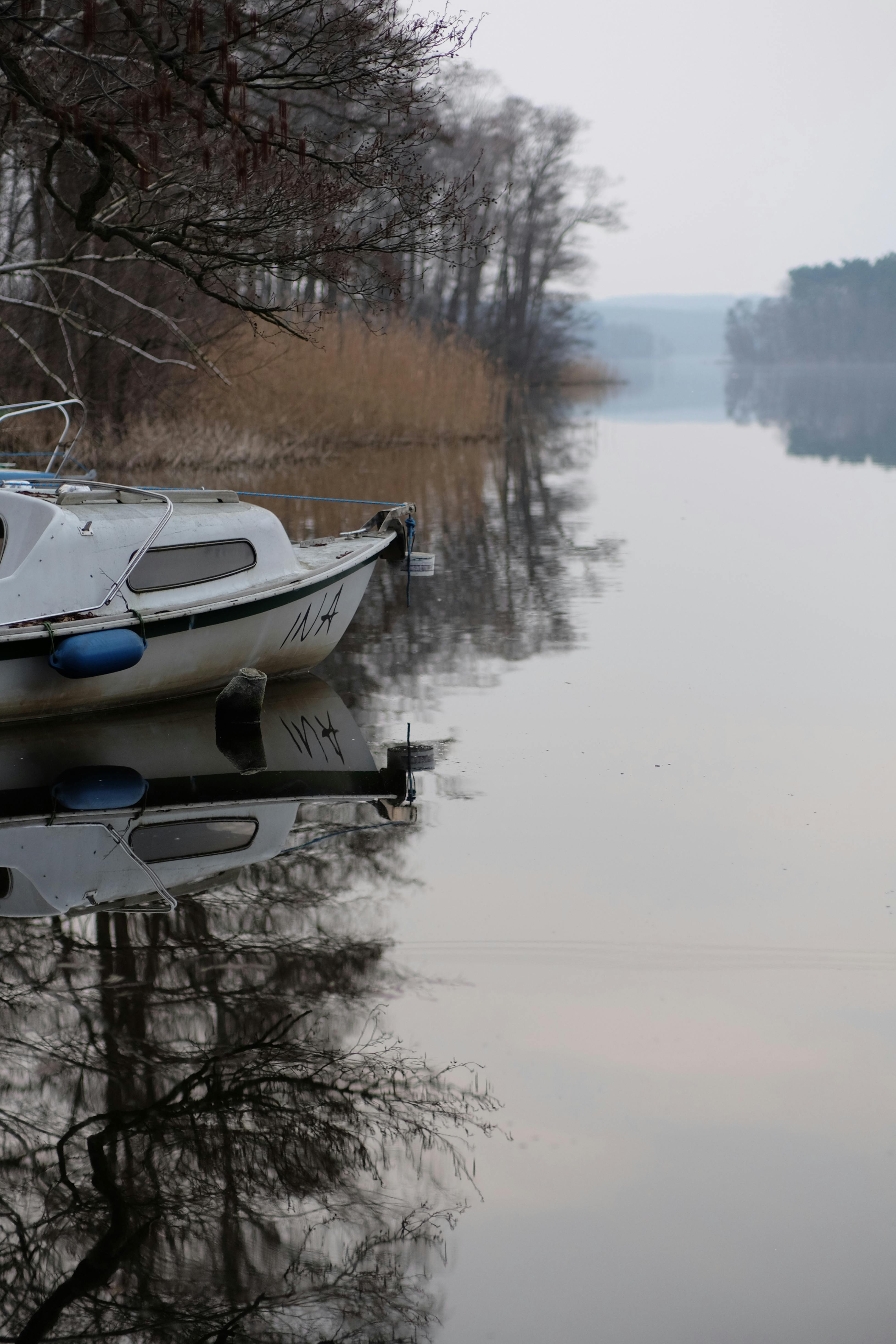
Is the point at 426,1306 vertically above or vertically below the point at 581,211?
below

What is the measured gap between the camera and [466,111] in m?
55.2

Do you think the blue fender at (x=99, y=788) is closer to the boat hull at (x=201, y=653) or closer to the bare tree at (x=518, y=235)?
the boat hull at (x=201, y=653)

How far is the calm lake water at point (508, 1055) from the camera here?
371cm

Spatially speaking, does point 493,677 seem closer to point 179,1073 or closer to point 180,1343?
point 179,1073

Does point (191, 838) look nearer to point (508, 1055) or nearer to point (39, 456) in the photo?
point (508, 1055)

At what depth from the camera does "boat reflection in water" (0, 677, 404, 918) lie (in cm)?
667

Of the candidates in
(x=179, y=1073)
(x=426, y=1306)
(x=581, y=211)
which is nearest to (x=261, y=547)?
(x=179, y=1073)

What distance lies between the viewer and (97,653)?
8.96 m

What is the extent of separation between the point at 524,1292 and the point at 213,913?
283 cm

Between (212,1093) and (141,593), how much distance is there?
533 centimetres

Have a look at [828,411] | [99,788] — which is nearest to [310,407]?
[99,788]

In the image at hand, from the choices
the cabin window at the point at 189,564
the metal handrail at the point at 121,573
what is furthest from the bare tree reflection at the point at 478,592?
the metal handrail at the point at 121,573

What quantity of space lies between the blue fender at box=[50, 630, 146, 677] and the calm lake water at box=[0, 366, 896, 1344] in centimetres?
164

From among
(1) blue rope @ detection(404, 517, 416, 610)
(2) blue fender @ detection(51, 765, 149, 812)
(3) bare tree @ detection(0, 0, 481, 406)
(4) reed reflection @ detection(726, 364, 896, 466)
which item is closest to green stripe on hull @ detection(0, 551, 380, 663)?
(2) blue fender @ detection(51, 765, 149, 812)
